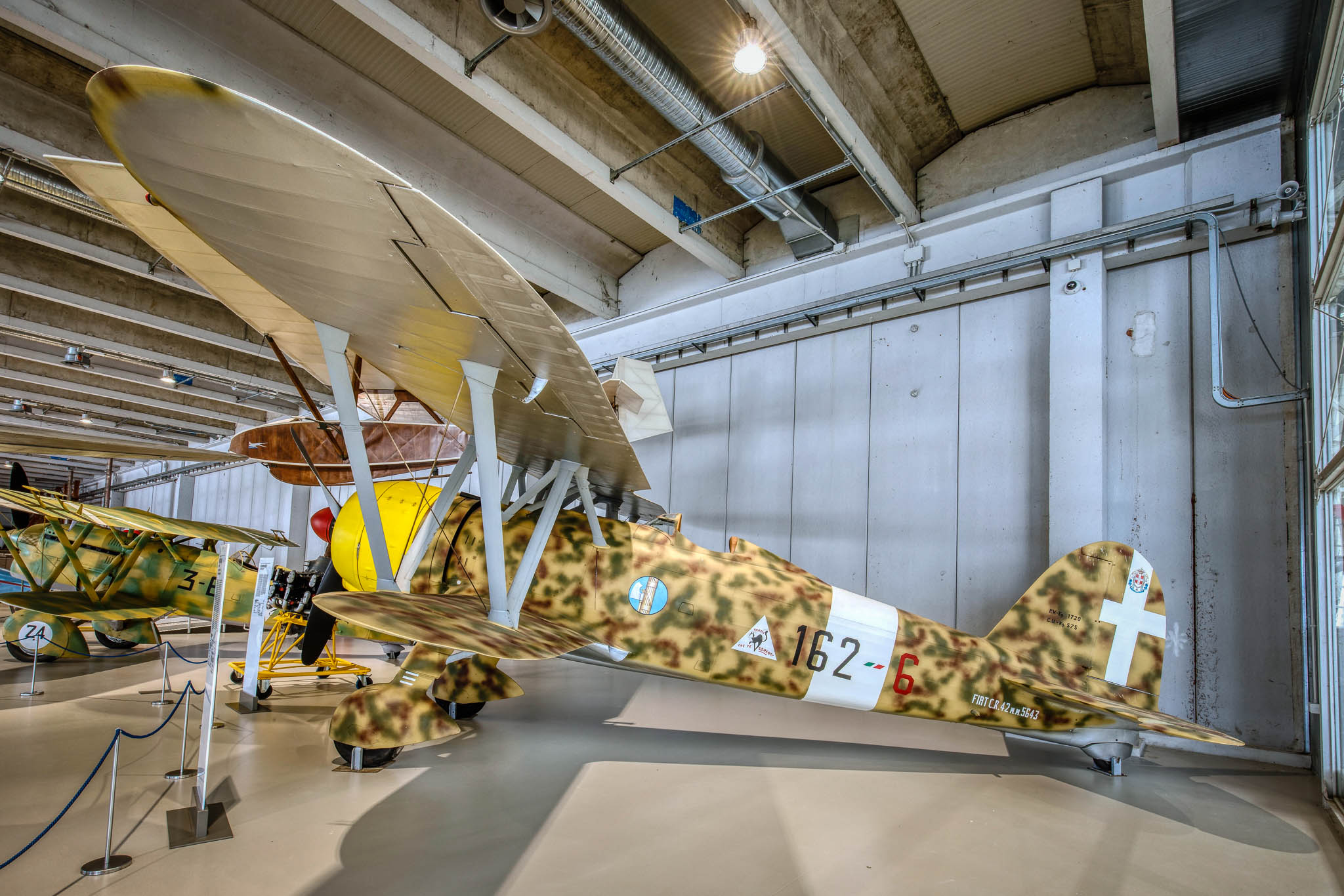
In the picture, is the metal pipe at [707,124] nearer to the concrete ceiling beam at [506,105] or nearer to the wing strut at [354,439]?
the concrete ceiling beam at [506,105]

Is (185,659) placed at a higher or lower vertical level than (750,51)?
lower

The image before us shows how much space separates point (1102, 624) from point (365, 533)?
484cm

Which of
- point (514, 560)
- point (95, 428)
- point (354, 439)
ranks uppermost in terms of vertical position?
point (95, 428)

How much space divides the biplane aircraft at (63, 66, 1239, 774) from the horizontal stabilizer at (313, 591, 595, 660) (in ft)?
0.06

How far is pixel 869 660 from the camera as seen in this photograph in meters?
4.19

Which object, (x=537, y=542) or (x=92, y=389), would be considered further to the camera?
(x=92, y=389)

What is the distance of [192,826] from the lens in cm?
284

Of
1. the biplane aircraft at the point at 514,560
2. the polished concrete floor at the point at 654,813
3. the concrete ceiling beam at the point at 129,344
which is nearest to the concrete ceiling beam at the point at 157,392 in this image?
the concrete ceiling beam at the point at 129,344

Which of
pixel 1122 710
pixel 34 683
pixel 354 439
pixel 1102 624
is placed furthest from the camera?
pixel 34 683

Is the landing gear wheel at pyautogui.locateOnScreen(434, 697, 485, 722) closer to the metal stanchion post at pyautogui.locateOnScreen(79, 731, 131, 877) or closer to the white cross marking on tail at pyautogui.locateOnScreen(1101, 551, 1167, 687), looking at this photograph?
the metal stanchion post at pyautogui.locateOnScreen(79, 731, 131, 877)

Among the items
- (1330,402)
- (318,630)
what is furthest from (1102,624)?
(318,630)

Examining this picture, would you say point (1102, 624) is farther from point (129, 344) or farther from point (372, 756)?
point (129, 344)

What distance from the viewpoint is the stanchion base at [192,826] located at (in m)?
2.70

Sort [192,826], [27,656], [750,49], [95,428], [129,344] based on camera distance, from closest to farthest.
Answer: [192,826] < [750,49] < [27,656] < [129,344] < [95,428]
